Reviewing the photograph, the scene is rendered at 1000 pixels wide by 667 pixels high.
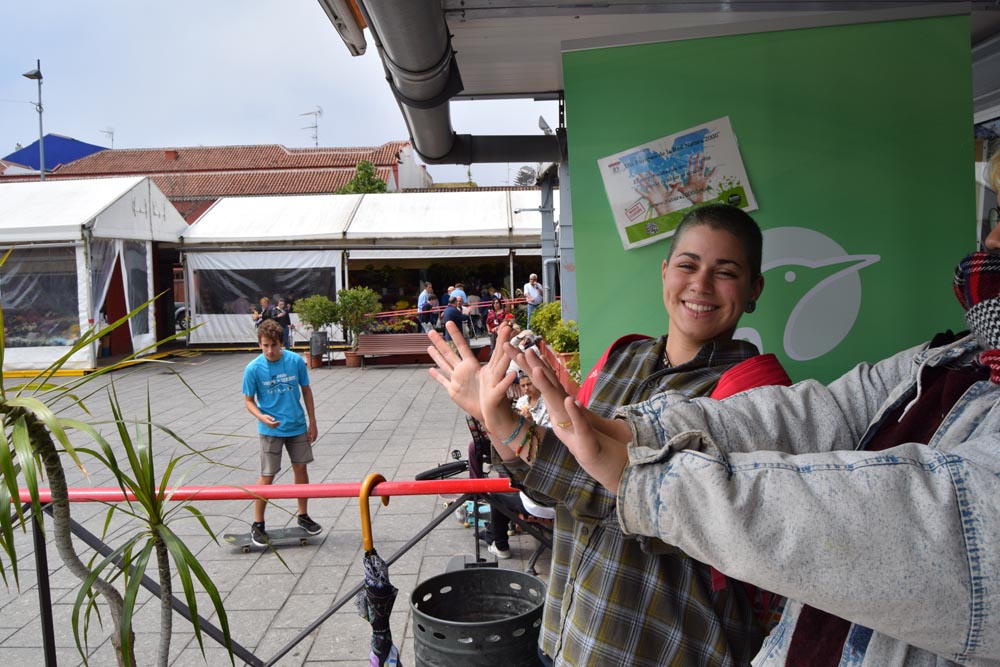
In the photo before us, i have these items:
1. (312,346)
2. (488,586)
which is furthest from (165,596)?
(312,346)

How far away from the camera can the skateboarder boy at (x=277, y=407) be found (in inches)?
214

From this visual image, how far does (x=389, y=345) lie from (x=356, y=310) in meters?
1.15

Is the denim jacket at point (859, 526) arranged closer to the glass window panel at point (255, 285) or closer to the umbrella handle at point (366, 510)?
the umbrella handle at point (366, 510)

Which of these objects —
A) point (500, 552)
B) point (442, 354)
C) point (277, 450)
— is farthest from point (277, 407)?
point (442, 354)

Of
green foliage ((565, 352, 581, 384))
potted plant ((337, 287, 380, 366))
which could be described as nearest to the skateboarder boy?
green foliage ((565, 352, 581, 384))

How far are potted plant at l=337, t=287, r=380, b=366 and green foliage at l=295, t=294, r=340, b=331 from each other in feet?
0.52

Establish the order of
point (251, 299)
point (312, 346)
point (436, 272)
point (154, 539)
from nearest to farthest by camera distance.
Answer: point (154, 539), point (312, 346), point (251, 299), point (436, 272)

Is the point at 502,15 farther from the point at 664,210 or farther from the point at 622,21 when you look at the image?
the point at 664,210

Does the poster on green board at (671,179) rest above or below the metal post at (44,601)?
above

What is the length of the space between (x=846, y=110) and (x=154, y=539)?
3.26 metres

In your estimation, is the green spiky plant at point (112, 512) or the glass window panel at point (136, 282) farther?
the glass window panel at point (136, 282)

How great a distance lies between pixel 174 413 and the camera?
1070 cm

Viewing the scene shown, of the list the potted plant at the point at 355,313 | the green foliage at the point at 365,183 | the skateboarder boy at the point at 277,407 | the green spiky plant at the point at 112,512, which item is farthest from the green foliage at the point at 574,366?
the green foliage at the point at 365,183

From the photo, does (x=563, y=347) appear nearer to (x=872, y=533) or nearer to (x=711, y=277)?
(x=711, y=277)
